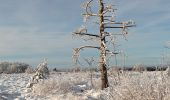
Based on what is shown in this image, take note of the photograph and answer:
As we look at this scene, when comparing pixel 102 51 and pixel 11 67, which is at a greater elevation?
pixel 102 51

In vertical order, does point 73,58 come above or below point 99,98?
above

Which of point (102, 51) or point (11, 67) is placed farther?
point (11, 67)

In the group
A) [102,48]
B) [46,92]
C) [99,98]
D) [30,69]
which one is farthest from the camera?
[30,69]

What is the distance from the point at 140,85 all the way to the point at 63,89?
6.42 metres

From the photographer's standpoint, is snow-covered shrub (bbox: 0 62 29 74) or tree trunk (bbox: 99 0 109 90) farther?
snow-covered shrub (bbox: 0 62 29 74)

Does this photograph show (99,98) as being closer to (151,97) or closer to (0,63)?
(151,97)

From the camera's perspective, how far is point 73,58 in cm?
1842

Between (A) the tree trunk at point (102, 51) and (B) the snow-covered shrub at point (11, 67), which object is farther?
(B) the snow-covered shrub at point (11, 67)

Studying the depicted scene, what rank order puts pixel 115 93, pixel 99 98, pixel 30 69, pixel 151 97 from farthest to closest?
pixel 30 69 < pixel 99 98 < pixel 115 93 < pixel 151 97

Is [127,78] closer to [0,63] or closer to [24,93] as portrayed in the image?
[24,93]

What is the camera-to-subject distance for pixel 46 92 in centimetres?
1521

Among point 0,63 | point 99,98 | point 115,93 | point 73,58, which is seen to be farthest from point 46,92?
point 0,63

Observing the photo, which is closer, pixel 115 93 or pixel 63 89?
pixel 115 93

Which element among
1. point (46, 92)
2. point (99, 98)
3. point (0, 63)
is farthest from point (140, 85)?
point (0, 63)
